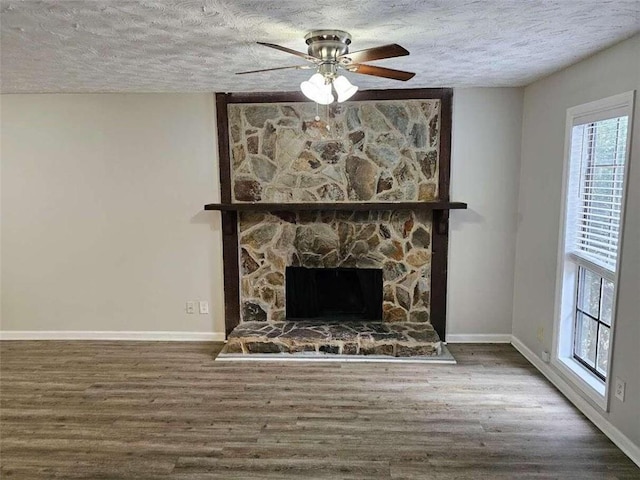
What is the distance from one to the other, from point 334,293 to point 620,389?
7.74ft

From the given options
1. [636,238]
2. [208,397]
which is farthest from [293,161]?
[636,238]

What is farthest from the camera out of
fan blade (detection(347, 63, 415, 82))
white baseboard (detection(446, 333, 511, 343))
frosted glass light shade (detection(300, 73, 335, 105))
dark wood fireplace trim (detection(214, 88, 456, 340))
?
white baseboard (detection(446, 333, 511, 343))

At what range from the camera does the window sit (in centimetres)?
270

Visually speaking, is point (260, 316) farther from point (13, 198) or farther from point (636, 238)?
point (636, 238)

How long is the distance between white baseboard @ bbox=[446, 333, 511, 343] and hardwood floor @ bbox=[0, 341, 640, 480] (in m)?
0.31

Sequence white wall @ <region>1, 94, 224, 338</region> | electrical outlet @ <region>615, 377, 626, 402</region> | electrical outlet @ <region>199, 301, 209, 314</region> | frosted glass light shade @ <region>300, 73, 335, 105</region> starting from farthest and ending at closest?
electrical outlet @ <region>199, 301, 209, 314</region> → white wall @ <region>1, 94, 224, 338</region> → electrical outlet @ <region>615, 377, 626, 402</region> → frosted glass light shade @ <region>300, 73, 335, 105</region>

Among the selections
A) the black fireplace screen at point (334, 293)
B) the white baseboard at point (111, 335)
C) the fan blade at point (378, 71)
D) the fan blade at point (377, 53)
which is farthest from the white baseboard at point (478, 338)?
the fan blade at point (377, 53)

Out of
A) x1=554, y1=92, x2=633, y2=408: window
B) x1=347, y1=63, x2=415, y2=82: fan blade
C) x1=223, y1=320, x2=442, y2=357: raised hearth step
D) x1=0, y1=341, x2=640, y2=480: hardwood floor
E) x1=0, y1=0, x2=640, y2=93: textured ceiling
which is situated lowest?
x1=0, y1=341, x2=640, y2=480: hardwood floor

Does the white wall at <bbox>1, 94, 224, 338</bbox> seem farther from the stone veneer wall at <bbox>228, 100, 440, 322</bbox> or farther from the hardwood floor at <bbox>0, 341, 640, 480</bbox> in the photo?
the hardwood floor at <bbox>0, 341, 640, 480</bbox>

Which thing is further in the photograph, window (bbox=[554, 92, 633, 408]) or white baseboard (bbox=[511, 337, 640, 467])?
window (bbox=[554, 92, 633, 408])

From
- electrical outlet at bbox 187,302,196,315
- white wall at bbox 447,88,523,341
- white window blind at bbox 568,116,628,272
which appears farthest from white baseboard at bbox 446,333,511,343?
electrical outlet at bbox 187,302,196,315

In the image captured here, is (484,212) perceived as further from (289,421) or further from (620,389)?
(289,421)

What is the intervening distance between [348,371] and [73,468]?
→ 6.48 feet

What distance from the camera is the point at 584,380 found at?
9.77 ft
